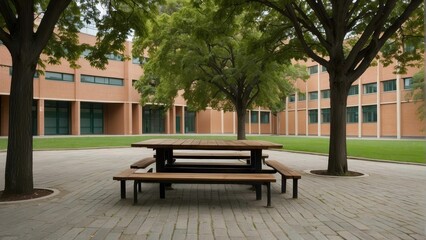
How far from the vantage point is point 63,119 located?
51.6 m

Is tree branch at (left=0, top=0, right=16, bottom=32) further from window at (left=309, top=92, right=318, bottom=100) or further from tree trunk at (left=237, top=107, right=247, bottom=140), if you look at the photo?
window at (left=309, top=92, right=318, bottom=100)

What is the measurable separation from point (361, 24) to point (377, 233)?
9.68 meters

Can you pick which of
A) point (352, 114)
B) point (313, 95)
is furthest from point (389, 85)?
point (313, 95)

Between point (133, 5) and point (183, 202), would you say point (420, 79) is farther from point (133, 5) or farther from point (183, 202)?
point (183, 202)

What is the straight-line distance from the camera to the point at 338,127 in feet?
38.5

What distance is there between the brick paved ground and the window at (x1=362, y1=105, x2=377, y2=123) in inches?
1694

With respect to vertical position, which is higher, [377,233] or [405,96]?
[405,96]

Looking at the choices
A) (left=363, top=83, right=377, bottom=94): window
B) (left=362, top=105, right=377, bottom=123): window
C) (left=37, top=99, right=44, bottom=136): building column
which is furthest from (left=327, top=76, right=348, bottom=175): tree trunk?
(left=362, top=105, right=377, bottom=123): window

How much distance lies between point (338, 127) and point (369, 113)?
42244 millimetres

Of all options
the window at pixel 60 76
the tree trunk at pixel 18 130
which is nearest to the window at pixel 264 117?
the window at pixel 60 76

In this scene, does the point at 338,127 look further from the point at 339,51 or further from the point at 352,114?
→ the point at 352,114

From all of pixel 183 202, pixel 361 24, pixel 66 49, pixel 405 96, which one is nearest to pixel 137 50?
pixel 66 49

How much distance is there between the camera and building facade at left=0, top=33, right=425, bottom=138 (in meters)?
45.8

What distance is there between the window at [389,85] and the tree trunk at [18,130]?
4614 centimetres
